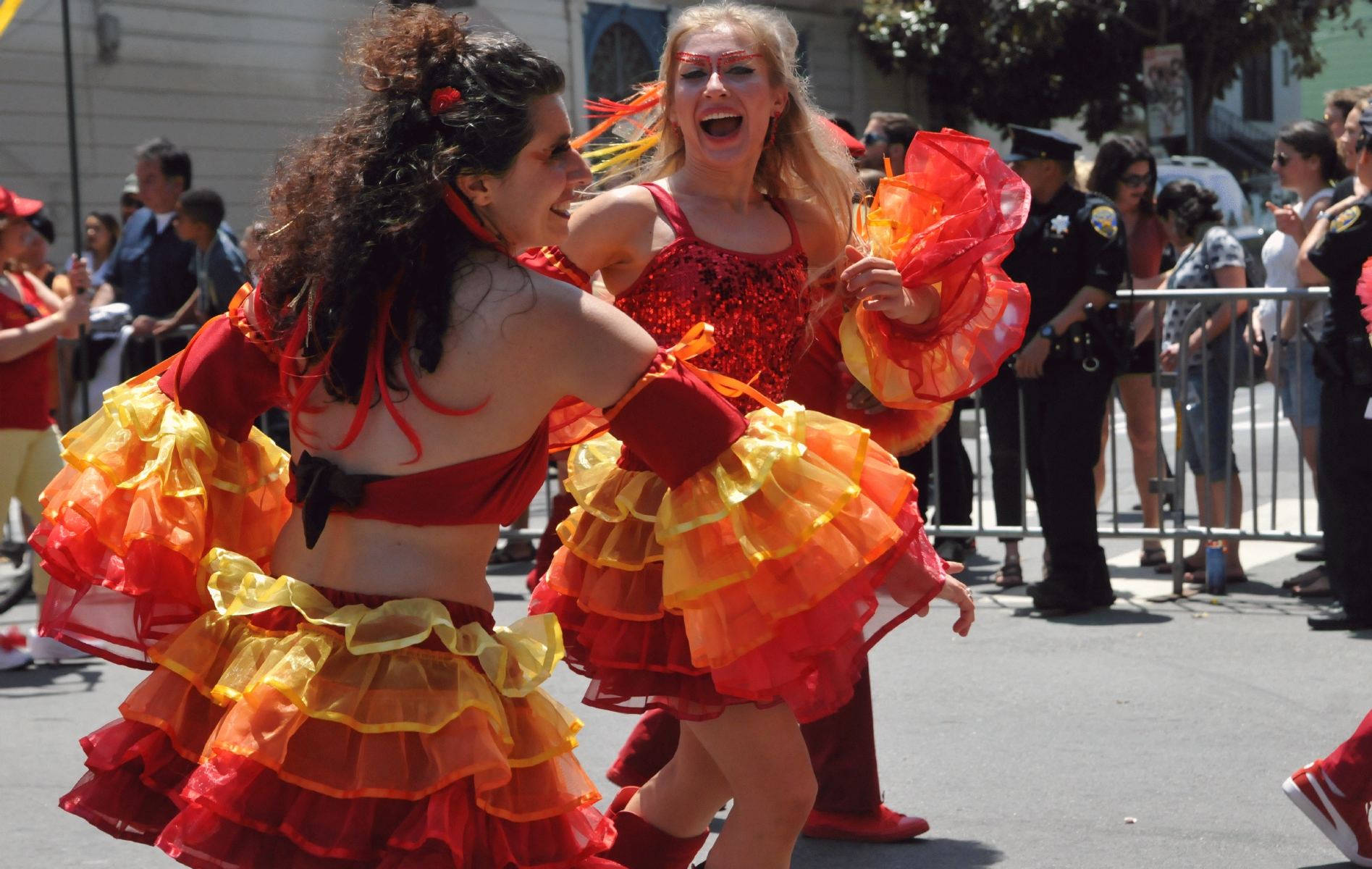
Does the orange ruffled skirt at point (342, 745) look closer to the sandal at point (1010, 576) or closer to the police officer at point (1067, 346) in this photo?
the police officer at point (1067, 346)

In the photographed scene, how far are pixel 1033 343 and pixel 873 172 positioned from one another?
1358mm

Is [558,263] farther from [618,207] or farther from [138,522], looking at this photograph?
[138,522]

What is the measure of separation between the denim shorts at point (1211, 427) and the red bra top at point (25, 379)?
510 centimetres

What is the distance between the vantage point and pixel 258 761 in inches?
89.7

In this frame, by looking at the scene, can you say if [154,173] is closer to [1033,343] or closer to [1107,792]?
[1033,343]

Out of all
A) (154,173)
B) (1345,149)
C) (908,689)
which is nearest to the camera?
(908,689)

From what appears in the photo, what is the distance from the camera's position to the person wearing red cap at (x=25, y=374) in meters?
6.36

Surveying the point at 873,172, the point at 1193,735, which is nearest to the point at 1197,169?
the point at 873,172

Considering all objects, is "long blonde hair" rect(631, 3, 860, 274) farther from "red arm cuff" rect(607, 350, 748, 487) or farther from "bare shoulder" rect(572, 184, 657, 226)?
"red arm cuff" rect(607, 350, 748, 487)

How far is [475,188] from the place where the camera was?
7.90 ft

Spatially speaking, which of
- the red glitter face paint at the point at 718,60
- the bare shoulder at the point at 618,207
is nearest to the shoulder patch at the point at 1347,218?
the red glitter face paint at the point at 718,60

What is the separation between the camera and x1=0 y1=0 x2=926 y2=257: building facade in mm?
15398

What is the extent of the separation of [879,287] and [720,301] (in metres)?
0.36

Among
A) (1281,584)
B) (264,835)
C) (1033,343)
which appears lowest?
(1281,584)
